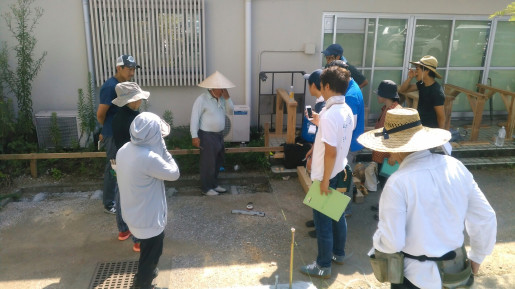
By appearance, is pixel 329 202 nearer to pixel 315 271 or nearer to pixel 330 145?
pixel 330 145

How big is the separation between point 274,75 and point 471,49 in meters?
4.29

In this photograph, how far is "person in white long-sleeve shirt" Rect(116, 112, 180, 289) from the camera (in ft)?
10.5

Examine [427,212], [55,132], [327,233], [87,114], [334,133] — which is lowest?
[327,233]

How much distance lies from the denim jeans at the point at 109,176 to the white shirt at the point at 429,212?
3276mm

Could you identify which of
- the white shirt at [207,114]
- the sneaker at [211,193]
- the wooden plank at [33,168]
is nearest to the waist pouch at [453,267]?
the white shirt at [207,114]

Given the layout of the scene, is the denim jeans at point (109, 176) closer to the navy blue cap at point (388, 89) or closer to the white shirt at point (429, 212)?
the navy blue cap at point (388, 89)

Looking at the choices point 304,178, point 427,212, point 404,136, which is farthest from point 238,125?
point 427,212

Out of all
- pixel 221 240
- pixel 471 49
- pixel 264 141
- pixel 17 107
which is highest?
pixel 471 49

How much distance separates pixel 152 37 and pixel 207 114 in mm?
2401

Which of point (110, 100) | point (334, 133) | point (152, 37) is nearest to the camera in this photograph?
point (334, 133)

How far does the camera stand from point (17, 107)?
7.04 metres

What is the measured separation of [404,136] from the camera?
243 cm

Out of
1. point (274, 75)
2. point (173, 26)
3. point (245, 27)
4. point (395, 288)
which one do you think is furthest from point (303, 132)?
point (395, 288)

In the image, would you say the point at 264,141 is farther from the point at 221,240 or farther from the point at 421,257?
the point at 421,257
